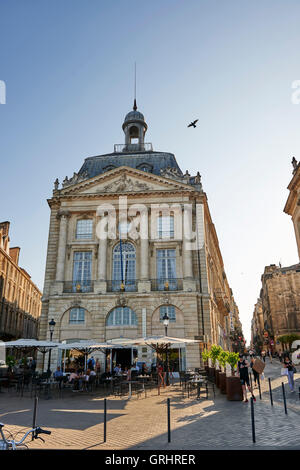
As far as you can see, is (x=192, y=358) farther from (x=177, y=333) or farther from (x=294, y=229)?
(x=294, y=229)

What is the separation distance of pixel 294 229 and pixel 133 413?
20.7m

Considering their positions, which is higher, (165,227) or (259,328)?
(165,227)

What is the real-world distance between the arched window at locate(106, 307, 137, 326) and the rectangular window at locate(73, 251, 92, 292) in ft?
11.6

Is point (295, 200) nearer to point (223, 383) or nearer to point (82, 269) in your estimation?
point (223, 383)

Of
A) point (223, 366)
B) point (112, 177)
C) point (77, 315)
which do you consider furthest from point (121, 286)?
point (223, 366)

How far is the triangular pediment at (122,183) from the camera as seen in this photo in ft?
112

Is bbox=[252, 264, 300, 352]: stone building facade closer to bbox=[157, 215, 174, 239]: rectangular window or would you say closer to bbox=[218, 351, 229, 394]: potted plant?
bbox=[157, 215, 174, 239]: rectangular window

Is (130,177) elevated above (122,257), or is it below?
above

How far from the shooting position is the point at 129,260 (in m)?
32.8

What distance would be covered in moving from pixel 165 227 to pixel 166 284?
5.58 metres

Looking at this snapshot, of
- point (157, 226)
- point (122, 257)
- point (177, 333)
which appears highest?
point (157, 226)

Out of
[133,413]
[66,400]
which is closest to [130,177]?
[66,400]

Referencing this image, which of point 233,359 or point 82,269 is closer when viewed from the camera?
point 233,359
